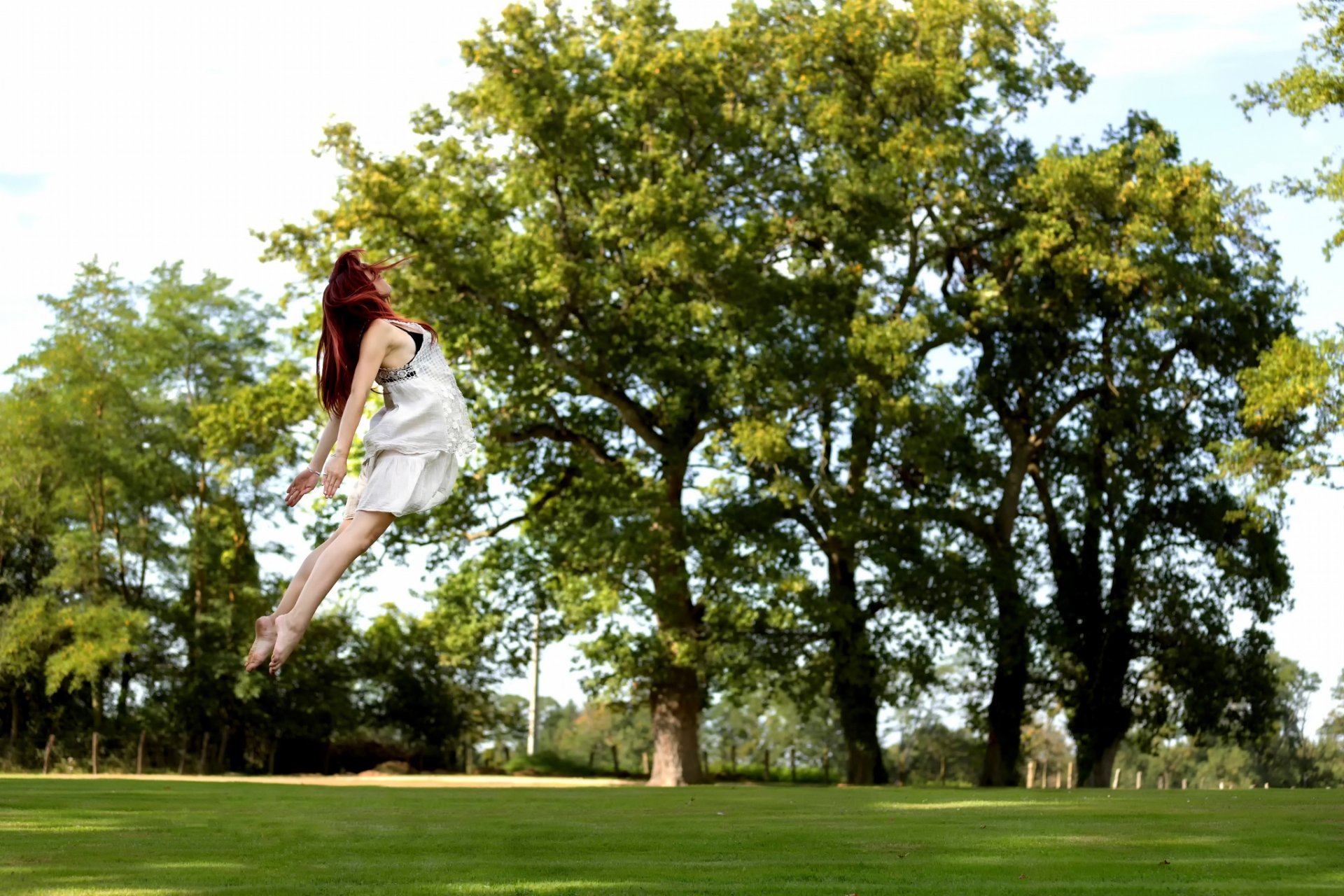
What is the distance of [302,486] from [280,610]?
522 millimetres

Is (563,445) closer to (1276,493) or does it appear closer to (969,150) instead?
(969,150)

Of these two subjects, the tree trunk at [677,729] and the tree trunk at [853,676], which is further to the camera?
the tree trunk at [677,729]

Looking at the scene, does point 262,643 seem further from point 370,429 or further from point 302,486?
point 370,429

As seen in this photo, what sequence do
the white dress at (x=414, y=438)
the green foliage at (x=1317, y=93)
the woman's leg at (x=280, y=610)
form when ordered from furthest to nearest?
the green foliage at (x=1317, y=93), the white dress at (x=414, y=438), the woman's leg at (x=280, y=610)

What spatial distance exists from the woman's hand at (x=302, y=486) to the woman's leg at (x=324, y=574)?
0.81ft

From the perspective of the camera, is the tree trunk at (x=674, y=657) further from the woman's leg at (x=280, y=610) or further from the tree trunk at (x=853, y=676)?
the woman's leg at (x=280, y=610)

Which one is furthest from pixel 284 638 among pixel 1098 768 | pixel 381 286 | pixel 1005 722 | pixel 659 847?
pixel 1098 768

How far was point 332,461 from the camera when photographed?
556 cm

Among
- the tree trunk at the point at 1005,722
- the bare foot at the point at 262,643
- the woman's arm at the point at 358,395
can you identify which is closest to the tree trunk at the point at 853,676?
the tree trunk at the point at 1005,722

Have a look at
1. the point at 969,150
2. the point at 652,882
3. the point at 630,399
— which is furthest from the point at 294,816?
the point at 969,150

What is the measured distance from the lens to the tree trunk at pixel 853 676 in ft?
78.3

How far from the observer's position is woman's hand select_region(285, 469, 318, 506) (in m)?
5.74

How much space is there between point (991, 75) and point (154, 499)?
22.9 m

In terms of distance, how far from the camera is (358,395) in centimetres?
552
